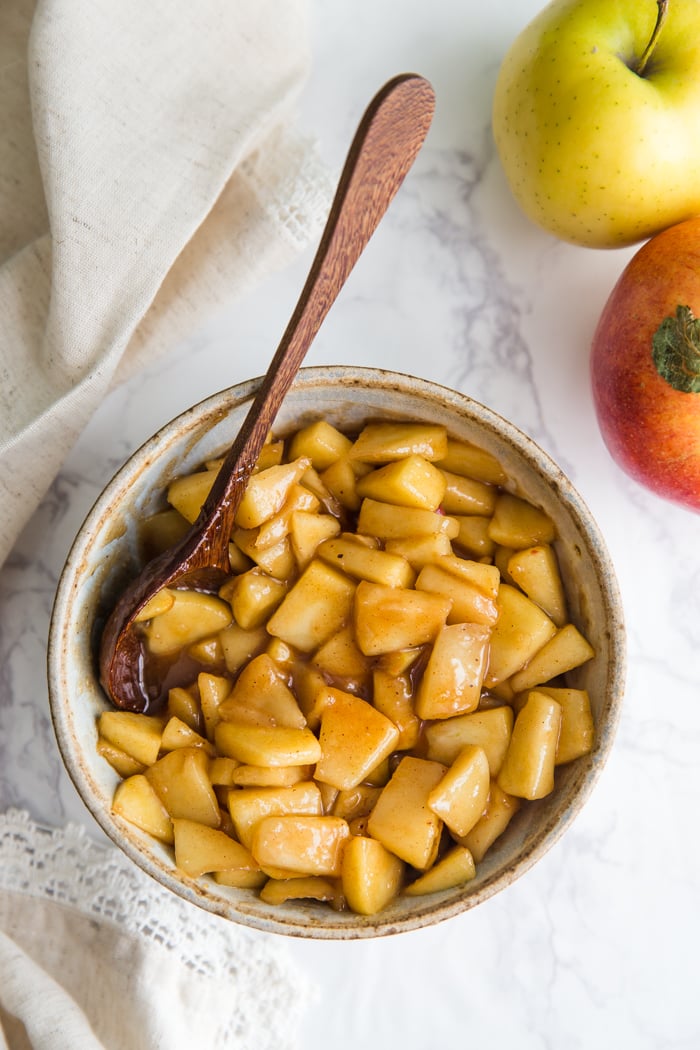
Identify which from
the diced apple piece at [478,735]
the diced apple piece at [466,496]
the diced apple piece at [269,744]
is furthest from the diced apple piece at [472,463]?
the diced apple piece at [269,744]

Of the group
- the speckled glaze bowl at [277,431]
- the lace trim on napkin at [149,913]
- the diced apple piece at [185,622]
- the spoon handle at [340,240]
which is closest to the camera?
the spoon handle at [340,240]

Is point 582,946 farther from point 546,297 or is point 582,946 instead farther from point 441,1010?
point 546,297

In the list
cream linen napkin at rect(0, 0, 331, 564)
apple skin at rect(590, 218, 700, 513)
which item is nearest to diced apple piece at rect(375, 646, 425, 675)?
apple skin at rect(590, 218, 700, 513)

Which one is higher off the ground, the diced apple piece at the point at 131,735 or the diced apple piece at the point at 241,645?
the diced apple piece at the point at 241,645

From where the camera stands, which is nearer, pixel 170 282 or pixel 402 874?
pixel 402 874

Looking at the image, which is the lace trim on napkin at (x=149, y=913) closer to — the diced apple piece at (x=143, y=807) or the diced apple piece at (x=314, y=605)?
the diced apple piece at (x=143, y=807)

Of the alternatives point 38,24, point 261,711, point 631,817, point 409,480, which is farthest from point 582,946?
point 38,24

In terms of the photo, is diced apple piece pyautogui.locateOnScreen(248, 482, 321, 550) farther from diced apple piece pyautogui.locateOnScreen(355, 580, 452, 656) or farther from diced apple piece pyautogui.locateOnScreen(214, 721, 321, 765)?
diced apple piece pyautogui.locateOnScreen(214, 721, 321, 765)
